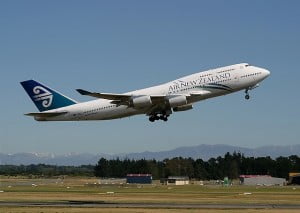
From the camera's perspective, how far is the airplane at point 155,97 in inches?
2707

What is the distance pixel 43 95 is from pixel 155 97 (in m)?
17.8

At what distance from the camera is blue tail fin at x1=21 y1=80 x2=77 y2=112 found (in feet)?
260

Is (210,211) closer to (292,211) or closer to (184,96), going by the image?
(292,211)


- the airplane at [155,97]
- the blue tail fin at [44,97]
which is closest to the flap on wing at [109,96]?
the airplane at [155,97]

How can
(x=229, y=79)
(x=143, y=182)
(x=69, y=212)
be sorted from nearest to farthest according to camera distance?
1. (x=69, y=212)
2. (x=229, y=79)
3. (x=143, y=182)

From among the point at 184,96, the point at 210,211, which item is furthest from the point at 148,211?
the point at 184,96

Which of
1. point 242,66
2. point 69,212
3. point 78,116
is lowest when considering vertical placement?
point 69,212

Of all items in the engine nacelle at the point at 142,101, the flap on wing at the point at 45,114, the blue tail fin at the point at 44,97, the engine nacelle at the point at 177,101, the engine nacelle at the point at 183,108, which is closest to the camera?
the engine nacelle at the point at 177,101

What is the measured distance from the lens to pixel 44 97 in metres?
80.4

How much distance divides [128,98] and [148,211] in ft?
75.5

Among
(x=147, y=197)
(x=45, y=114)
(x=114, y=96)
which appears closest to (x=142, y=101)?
(x=114, y=96)

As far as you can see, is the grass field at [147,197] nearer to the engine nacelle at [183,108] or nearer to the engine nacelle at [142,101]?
the engine nacelle at [183,108]

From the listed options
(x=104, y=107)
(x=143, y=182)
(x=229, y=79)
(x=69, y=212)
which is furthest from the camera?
(x=143, y=182)

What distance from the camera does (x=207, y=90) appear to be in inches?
2709
